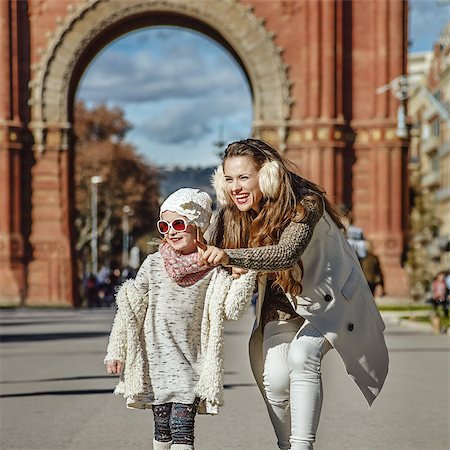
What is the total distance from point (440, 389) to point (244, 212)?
26.1ft

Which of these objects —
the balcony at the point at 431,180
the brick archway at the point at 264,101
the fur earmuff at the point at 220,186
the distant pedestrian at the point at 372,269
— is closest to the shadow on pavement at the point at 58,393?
the distant pedestrian at the point at 372,269

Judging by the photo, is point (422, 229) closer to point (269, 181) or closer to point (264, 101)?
point (264, 101)

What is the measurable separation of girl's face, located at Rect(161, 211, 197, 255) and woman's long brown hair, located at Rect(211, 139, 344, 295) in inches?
10.7

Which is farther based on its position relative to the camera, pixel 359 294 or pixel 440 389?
pixel 440 389

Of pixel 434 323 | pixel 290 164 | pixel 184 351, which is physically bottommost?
pixel 434 323

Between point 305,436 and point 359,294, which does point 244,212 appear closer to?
point 359,294

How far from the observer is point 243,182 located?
697 cm

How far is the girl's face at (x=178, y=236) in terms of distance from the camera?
6.90 m

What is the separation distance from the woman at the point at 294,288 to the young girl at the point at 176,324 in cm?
23

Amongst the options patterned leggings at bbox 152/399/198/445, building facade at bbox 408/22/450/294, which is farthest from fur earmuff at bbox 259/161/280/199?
building facade at bbox 408/22/450/294

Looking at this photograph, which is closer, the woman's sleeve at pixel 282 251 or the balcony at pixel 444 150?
the woman's sleeve at pixel 282 251

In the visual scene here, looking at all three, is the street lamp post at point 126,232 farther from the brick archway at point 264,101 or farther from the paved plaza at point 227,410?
the paved plaza at point 227,410

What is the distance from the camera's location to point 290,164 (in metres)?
7.21

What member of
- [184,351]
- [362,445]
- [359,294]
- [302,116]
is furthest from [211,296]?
[302,116]
